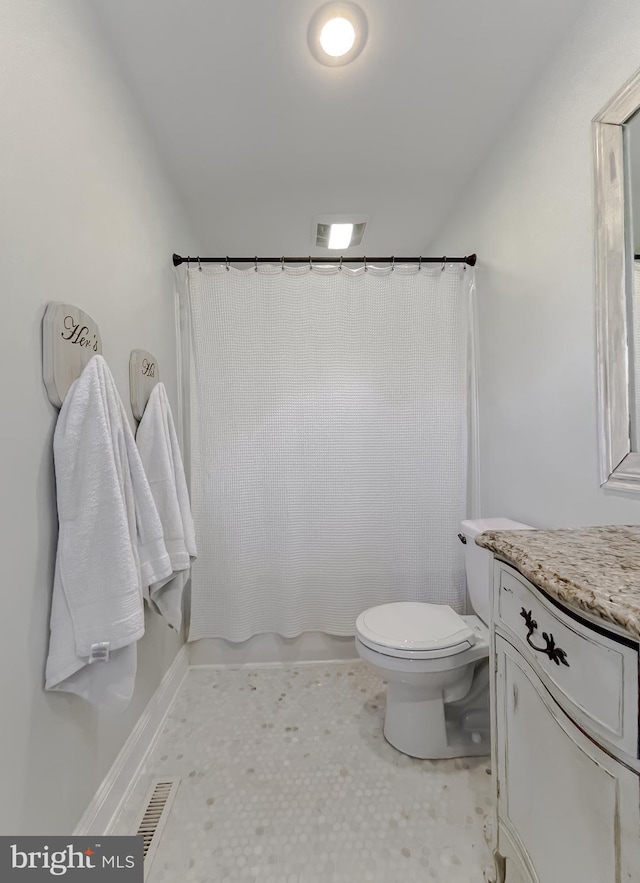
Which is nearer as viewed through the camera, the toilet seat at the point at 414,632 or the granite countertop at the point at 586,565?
the granite countertop at the point at 586,565

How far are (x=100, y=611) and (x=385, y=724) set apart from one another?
120 centimetres

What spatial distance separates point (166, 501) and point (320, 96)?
1530 millimetres

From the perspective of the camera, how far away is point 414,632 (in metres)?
1.45

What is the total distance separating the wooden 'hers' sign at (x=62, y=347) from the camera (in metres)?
0.91

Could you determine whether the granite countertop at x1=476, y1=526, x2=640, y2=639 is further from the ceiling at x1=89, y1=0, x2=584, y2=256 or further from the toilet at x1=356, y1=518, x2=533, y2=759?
the ceiling at x1=89, y1=0, x2=584, y2=256

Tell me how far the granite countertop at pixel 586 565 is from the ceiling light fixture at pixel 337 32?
59.1 inches

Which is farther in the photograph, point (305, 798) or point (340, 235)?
point (340, 235)

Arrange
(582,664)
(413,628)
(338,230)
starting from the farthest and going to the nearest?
1. (338,230)
2. (413,628)
3. (582,664)

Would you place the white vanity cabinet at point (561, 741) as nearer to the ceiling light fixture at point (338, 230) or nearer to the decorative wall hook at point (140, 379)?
the decorative wall hook at point (140, 379)

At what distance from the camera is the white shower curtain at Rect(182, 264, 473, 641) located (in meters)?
1.91

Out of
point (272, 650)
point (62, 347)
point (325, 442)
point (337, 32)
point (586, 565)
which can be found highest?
point (337, 32)

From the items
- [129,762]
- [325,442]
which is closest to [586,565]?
[325,442]

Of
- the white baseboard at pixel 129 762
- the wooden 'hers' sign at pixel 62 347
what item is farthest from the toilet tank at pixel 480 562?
the wooden 'hers' sign at pixel 62 347

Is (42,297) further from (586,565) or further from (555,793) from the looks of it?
(555,793)
